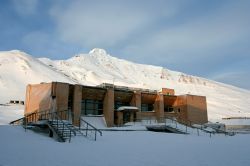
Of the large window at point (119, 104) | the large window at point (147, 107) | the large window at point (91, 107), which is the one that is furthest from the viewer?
the large window at point (147, 107)

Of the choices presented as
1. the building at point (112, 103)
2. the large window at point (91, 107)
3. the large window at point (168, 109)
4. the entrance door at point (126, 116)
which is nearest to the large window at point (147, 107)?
the building at point (112, 103)

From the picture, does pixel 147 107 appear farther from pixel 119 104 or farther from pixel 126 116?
pixel 126 116

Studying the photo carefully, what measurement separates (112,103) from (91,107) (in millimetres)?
3180

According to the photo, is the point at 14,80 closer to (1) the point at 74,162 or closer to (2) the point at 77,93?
(2) the point at 77,93

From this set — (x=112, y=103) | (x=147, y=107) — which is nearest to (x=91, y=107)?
(x=112, y=103)

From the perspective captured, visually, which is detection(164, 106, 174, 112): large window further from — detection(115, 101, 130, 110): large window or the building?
detection(115, 101, 130, 110): large window

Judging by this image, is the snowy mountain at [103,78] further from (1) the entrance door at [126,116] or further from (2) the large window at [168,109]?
(1) the entrance door at [126,116]

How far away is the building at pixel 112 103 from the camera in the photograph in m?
33.0

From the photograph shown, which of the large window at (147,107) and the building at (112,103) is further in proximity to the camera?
the large window at (147,107)

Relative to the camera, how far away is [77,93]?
34.8 meters

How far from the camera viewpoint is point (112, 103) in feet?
126

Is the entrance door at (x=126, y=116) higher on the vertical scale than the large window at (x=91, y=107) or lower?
lower

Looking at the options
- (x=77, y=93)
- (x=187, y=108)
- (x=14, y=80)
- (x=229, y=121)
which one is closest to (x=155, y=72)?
(x=14, y=80)

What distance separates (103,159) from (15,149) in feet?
15.8
